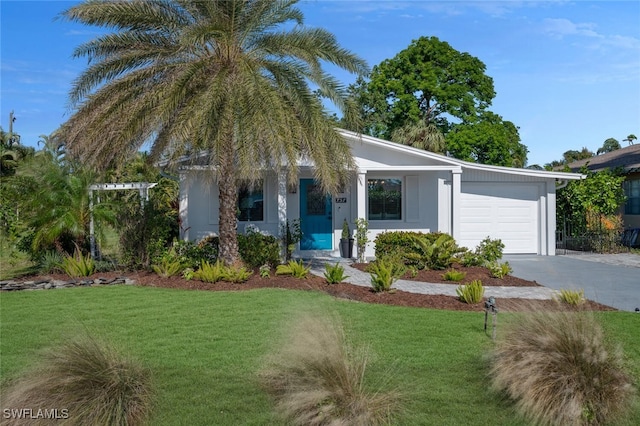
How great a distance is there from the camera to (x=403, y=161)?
16.6 meters

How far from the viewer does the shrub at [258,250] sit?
13742 mm

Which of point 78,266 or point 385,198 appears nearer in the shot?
point 78,266

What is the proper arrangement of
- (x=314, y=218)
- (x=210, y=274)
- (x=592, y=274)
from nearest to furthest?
(x=210, y=274), (x=592, y=274), (x=314, y=218)

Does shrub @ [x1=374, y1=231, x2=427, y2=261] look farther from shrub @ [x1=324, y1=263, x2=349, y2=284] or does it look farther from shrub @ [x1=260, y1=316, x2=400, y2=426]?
shrub @ [x1=260, y1=316, x2=400, y2=426]

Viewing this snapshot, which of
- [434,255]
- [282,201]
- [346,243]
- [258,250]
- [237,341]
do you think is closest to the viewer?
[237,341]

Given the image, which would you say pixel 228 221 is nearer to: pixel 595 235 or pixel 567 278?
pixel 567 278

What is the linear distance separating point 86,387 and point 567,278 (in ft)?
37.5

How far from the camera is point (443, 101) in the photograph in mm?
31344

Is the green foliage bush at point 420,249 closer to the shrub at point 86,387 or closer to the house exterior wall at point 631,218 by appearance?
the shrub at point 86,387

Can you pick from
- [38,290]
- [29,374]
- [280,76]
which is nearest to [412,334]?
[29,374]

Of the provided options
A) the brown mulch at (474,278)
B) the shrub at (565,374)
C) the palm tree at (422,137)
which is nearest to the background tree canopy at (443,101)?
the palm tree at (422,137)

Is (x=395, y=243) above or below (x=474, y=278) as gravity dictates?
above

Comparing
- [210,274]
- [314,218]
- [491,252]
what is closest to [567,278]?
[491,252]

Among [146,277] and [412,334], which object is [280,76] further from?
[412,334]
